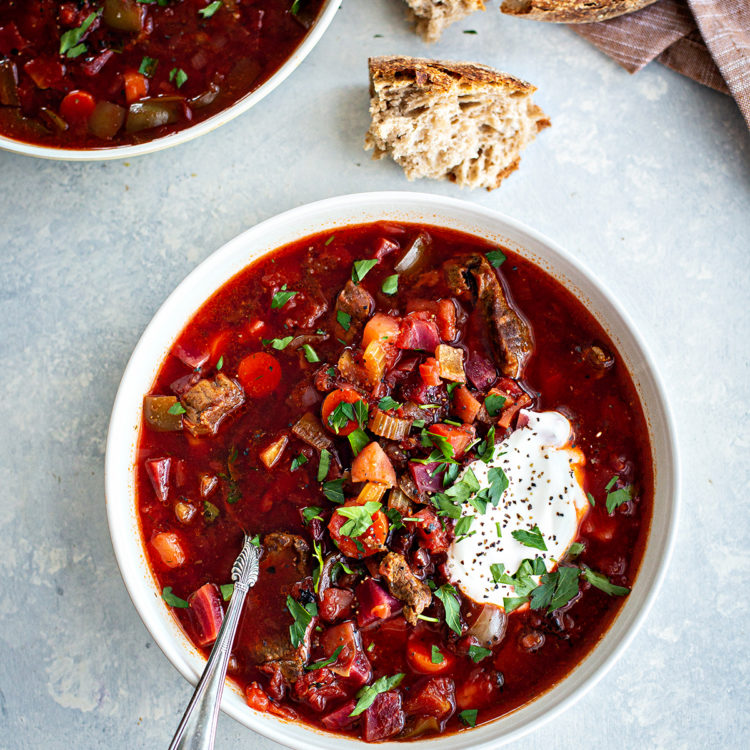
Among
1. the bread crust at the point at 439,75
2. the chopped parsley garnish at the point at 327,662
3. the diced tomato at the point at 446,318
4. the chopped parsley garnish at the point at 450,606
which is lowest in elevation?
the chopped parsley garnish at the point at 327,662

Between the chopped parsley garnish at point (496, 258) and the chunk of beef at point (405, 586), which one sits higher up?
the chopped parsley garnish at point (496, 258)

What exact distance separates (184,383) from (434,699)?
75.1 inches

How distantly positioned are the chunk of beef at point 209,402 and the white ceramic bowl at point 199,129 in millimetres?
1130

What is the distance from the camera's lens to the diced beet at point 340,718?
10.7ft

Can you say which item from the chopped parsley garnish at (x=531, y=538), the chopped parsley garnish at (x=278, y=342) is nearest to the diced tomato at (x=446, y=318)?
the chopped parsley garnish at (x=278, y=342)

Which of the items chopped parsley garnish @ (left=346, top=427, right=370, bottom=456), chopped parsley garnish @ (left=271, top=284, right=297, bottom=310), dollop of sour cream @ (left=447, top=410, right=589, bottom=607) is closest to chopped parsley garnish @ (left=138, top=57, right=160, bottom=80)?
chopped parsley garnish @ (left=271, top=284, right=297, bottom=310)

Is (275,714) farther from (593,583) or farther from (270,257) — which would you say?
(270,257)

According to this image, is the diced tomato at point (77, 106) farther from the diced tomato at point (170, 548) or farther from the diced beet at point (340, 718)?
the diced beet at point (340, 718)

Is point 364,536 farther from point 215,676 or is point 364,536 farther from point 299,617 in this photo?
point 215,676

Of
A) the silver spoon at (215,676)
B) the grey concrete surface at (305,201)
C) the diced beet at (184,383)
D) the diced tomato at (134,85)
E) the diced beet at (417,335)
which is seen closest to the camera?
the silver spoon at (215,676)

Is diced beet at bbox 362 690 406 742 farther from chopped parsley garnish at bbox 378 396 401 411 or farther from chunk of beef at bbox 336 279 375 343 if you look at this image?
chunk of beef at bbox 336 279 375 343

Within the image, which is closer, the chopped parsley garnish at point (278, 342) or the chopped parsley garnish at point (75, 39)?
the chopped parsley garnish at point (278, 342)

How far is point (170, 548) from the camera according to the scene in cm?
336

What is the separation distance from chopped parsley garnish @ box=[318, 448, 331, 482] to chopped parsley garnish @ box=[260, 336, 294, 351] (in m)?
0.53
